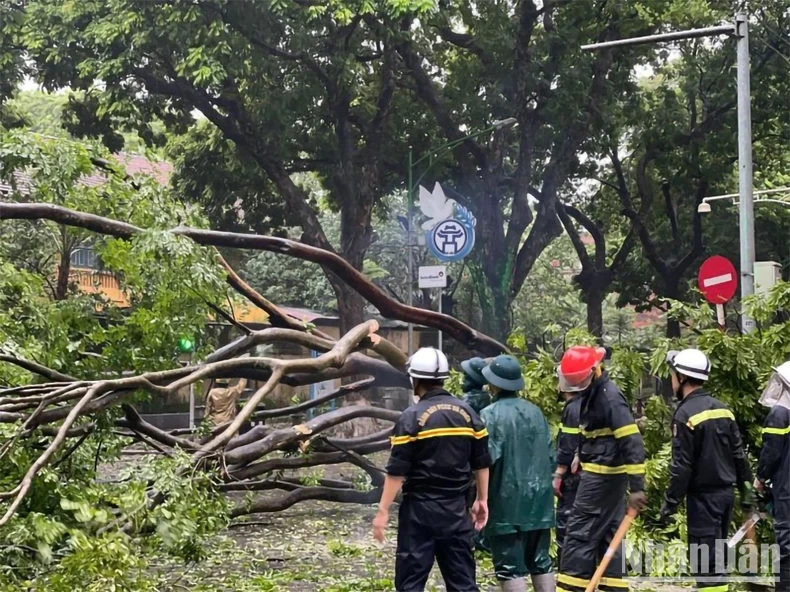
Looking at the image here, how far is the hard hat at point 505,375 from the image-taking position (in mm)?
5188

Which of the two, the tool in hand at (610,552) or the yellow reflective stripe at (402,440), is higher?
the yellow reflective stripe at (402,440)

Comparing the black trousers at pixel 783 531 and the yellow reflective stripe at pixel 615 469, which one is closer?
the yellow reflective stripe at pixel 615 469

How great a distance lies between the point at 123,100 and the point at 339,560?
1256cm

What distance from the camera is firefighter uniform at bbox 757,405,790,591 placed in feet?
18.6

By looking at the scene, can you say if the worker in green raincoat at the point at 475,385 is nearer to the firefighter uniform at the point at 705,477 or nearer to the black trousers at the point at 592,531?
the black trousers at the point at 592,531

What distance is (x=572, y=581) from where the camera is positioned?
16.4 ft

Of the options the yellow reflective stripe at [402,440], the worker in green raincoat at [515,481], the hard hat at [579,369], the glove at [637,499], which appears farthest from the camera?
the hard hat at [579,369]

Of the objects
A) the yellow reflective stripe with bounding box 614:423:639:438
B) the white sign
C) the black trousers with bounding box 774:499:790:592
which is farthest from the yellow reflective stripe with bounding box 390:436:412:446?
the white sign

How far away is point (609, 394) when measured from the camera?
16.5 ft

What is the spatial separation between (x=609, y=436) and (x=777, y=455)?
1.36m

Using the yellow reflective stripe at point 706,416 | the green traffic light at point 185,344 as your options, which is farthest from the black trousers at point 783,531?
the green traffic light at point 185,344

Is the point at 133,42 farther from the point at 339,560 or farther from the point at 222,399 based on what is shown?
the point at 339,560

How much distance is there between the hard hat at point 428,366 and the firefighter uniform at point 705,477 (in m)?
1.49

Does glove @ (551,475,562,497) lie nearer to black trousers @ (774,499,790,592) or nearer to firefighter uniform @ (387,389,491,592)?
firefighter uniform @ (387,389,491,592)
